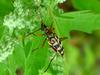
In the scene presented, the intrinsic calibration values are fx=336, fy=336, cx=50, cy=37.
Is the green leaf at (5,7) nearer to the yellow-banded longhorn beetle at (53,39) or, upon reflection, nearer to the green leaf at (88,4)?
the yellow-banded longhorn beetle at (53,39)

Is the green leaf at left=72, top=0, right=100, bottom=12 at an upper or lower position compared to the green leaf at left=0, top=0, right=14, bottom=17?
lower

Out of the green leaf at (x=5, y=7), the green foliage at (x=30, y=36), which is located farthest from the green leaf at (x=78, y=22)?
the green leaf at (x=5, y=7)

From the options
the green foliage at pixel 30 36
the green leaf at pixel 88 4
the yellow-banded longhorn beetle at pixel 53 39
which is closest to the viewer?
the green foliage at pixel 30 36

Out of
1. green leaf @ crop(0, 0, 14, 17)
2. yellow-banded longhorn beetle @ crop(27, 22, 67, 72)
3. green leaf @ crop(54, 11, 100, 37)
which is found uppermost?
green leaf @ crop(0, 0, 14, 17)

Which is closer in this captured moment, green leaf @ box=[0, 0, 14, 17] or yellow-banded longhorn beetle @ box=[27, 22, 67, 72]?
green leaf @ box=[0, 0, 14, 17]

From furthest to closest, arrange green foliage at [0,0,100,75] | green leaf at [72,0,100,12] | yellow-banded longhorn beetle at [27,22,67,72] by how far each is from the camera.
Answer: green leaf at [72,0,100,12]
yellow-banded longhorn beetle at [27,22,67,72]
green foliage at [0,0,100,75]

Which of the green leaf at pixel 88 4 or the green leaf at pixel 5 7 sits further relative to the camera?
the green leaf at pixel 88 4

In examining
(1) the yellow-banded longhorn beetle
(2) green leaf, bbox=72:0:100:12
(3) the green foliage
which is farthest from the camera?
(2) green leaf, bbox=72:0:100:12

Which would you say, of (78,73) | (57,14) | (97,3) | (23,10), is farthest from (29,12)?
(78,73)

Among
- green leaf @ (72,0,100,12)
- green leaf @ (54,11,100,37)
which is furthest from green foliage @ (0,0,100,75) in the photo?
green leaf @ (72,0,100,12)

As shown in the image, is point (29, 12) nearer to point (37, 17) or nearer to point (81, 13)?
point (37, 17)

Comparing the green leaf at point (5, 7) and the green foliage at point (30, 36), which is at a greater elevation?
the green leaf at point (5, 7)

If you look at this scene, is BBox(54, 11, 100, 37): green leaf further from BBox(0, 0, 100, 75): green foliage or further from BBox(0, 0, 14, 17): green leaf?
BBox(0, 0, 14, 17): green leaf
